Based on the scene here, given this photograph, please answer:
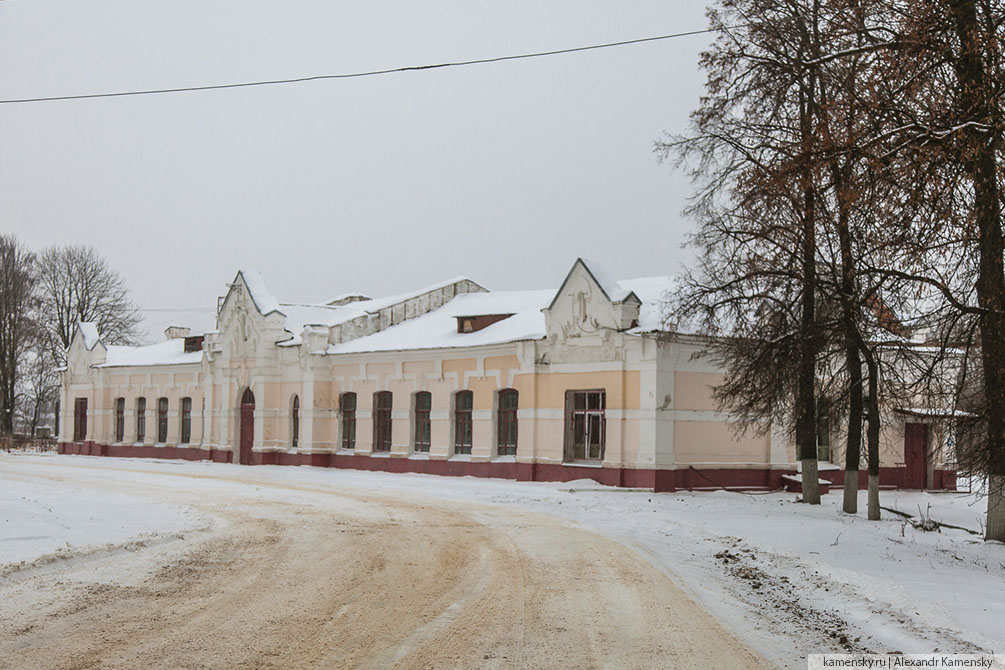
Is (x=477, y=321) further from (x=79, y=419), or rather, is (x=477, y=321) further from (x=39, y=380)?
(x=39, y=380)

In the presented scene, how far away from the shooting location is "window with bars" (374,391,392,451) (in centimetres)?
3528

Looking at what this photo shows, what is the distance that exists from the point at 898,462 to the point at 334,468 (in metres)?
20.2

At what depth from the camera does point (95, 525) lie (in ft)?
49.4

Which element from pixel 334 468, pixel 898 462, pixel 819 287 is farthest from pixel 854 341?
pixel 334 468

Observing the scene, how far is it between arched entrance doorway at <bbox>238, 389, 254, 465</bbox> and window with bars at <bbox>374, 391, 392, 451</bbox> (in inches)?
285

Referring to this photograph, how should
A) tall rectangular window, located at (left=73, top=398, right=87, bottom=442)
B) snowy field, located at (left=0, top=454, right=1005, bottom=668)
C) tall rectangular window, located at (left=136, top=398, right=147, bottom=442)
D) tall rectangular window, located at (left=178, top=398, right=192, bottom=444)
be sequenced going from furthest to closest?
1. tall rectangular window, located at (left=73, top=398, right=87, bottom=442)
2. tall rectangular window, located at (left=136, top=398, right=147, bottom=442)
3. tall rectangular window, located at (left=178, top=398, right=192, bottom=444)
4. snowy field, located at (left=0, top=454, right=1005, bottom=668)

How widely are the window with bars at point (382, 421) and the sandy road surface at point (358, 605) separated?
19149mm

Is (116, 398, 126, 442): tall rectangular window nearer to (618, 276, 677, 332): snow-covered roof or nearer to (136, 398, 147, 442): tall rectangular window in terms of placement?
(136, 398, 147, 442): tall rectangular window

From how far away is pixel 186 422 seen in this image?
44.6 m

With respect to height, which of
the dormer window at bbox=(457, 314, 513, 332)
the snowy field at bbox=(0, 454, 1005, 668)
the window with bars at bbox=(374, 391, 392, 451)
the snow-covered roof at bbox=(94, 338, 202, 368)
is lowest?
the snowy field at bbox=(0, 454, 1005, 668)

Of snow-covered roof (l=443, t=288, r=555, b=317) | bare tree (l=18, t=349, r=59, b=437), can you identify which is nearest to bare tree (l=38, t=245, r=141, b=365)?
bare tree (l=18, t=349, r=59, b=437)

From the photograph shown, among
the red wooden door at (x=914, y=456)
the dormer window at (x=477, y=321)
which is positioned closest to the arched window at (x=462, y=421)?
the dormer window at (x=477, y=321)

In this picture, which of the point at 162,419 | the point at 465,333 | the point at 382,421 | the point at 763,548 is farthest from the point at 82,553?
the point at 162,419

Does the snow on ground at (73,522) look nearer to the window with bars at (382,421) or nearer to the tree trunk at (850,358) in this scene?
the tree trunk at (850,358)
